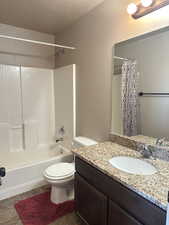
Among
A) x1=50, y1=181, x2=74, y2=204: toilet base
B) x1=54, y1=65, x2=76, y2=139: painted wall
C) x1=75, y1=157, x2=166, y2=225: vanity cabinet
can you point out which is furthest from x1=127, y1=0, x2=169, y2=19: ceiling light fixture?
x1=50, y1=181, x2=74, y2=204: toilet base

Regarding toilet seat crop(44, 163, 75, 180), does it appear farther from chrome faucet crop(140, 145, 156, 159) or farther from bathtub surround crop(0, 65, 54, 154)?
bathtub surround crop(0, 65, 54, 154)

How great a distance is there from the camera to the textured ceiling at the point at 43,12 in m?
2.02

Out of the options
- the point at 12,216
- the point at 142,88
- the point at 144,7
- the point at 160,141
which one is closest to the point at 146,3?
the point at 144,7

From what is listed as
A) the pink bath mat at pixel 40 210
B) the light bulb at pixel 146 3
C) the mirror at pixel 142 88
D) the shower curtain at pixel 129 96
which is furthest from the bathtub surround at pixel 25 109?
the light bulb at pixel 146 3

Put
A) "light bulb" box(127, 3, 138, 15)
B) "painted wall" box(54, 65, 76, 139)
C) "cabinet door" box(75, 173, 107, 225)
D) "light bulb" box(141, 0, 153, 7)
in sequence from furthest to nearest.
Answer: "painted wall" box(54, 65, 76, 139) → "light bulb" box(127, 3, 138, 15) → "light bulb" box(141, 0, 153, 7) → "cabinet door" box(75, 173, 107, 225)

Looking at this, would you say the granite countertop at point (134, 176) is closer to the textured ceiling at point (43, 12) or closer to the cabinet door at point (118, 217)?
the cabinet door at point (118, 217)

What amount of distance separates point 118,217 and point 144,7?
1820 millimetres

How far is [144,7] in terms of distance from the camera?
1.50 metres

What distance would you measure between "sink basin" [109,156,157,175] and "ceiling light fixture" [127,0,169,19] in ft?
4.57

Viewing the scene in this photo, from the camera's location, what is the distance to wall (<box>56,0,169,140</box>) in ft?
5.60

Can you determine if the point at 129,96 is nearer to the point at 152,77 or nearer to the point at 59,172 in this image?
the point at 152,77

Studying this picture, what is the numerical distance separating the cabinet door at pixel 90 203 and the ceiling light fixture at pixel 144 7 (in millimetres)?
1698

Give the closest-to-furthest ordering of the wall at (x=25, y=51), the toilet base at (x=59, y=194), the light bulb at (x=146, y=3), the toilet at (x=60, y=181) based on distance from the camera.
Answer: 1. the light bulb at (x=146, y=3)
2. the toilet at (x=60, y=181)
3. the toilet base at (x=59, y=194)
4. the wall at (x=25, y=51)

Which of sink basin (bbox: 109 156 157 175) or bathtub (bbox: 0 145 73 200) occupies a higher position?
sink basin (bbox: 109 156 157 175)
